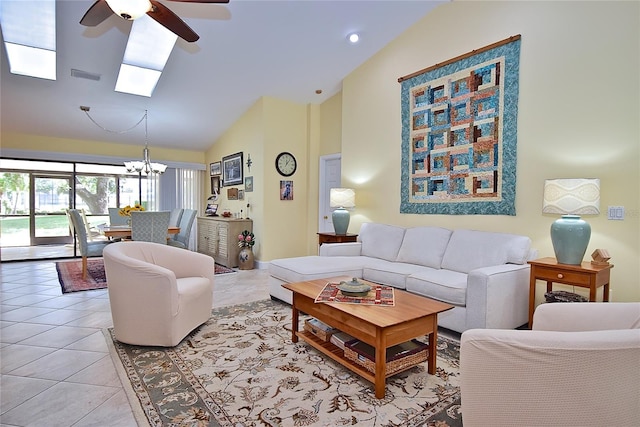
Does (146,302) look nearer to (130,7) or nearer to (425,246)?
(130,7)

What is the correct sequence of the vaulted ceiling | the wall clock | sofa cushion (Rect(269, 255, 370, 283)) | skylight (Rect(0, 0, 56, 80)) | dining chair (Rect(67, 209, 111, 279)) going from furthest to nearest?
1. the wall clock
2. dining chair (Rect(67, 209, 111, 279))
3. the vaulted ceiling
4. skylight (Rect(0, 0, 56, 80))
5. sofa cushion (Rect(269, 255, 370, 283))

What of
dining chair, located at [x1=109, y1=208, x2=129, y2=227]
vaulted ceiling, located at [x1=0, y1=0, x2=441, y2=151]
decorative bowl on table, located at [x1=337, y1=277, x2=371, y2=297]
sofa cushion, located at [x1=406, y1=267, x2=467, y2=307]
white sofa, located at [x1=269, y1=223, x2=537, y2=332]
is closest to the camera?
decorative bowl on table, located at [x1=337, y1=277, x2=371, y2=297]

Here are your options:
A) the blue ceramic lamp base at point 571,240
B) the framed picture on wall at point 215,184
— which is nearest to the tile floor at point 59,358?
the blue ceramic lamp base at point 571,240

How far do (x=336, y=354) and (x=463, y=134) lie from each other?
2.80m

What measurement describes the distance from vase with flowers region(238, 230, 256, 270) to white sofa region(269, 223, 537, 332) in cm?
180

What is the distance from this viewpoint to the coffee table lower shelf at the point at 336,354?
1970 millimetres

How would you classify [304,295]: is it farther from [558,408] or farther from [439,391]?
[558,408]

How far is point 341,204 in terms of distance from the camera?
15.8 feet

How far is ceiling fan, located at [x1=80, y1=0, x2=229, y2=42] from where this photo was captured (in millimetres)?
2285

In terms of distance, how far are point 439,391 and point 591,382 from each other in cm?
106

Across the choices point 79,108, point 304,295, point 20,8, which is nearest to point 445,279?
point 304,295

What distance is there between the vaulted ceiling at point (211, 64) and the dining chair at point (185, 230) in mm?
1796

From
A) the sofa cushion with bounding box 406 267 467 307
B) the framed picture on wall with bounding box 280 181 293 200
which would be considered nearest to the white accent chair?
the framed picture on wall with bounding box 280 181 293 200

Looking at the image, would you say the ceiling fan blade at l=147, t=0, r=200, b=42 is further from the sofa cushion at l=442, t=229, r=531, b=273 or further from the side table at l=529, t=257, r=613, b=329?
the side table at l=529, t=257, r=613, b=329
